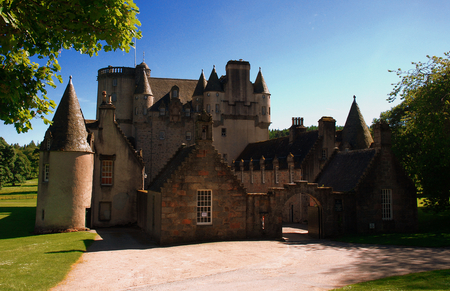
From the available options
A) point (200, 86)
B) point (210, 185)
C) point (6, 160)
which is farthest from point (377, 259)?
point (6, 160)

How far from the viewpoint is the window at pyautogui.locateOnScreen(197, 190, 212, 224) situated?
23.5 meters

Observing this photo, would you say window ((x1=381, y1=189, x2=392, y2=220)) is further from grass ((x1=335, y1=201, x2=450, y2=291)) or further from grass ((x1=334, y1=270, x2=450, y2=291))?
grass ((x1=334, y1=270, x2=450, y2=291))

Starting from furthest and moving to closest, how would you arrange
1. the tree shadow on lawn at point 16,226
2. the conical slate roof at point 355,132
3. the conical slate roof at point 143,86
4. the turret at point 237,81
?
the turret at point 237,81 → the conical slate roof at point 143,86 → the conical slate roof at point 355,132 → the tree shadow on lawn at point 16,226

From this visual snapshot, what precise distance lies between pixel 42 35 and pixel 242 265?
12180 mm

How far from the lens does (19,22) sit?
10812 mm

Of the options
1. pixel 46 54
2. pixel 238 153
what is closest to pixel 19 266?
pixel 46 54

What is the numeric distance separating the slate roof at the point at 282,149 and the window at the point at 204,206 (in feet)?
59.0

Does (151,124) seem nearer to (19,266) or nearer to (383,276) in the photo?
(19,266)

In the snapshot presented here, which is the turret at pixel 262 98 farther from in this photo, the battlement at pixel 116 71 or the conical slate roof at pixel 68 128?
the conical slate roof at pixel 68 128

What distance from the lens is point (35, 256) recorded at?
57.0ft

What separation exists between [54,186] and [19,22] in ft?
61.9

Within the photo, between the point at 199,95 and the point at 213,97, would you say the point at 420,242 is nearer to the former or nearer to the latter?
the point at 213,97

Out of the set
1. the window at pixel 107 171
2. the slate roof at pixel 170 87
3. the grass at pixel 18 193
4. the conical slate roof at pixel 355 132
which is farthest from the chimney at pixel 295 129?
the grass at pixel 18 193

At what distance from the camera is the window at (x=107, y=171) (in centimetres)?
3197
